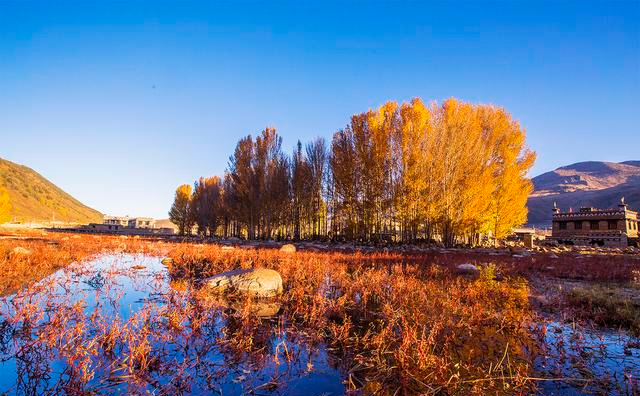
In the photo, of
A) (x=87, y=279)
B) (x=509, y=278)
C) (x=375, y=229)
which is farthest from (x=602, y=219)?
(x=87, y=279)

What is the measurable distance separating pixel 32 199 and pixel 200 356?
380ft

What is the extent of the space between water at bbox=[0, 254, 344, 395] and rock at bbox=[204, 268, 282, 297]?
1300 millimetres

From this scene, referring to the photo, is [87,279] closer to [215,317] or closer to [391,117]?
[215,317]

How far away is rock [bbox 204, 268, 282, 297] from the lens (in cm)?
715

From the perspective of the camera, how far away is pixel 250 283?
7238 mm

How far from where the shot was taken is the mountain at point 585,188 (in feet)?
305

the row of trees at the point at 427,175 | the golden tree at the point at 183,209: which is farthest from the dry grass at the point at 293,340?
the golden tree at the point at 183,209

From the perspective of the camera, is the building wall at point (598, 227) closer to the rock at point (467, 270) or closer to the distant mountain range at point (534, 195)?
the rock at point (467, 270)

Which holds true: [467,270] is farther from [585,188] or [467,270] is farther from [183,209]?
[585,188]

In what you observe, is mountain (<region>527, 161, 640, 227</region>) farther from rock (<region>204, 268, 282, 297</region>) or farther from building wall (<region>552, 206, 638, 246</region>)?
rock (<region>204, 268, 282, 297</region>)

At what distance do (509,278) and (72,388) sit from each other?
10704 mm

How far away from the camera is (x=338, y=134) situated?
27656 mm

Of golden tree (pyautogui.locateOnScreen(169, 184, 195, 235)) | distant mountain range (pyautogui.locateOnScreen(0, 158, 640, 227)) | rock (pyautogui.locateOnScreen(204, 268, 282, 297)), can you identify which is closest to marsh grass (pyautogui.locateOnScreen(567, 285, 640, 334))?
rock (pyautogui.locateOnScreen(204, 268, 282, 297))

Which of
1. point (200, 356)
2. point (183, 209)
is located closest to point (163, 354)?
point (200, 356)
